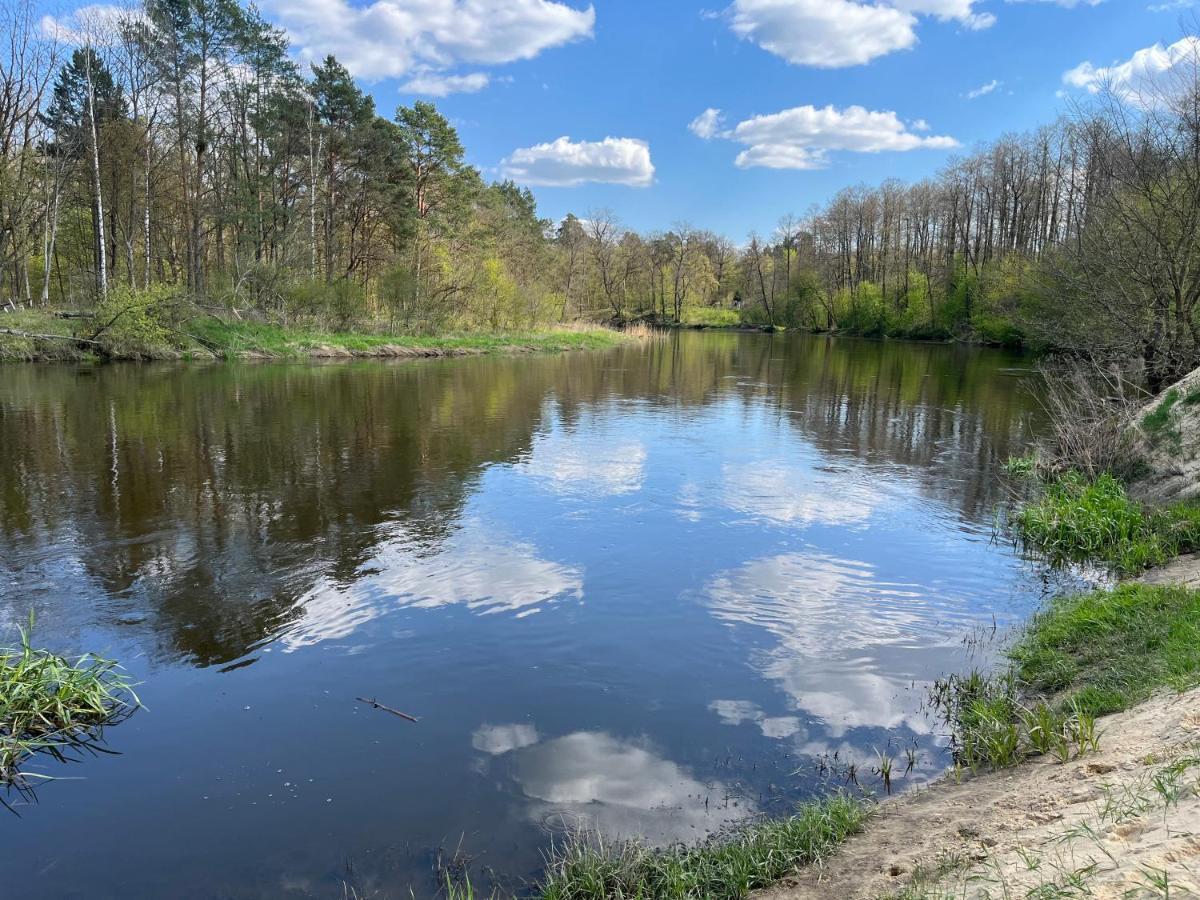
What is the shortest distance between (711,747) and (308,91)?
40836mm

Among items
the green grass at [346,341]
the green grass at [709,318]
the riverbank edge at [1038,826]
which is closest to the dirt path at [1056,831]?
the riverbank edge at [1038,826]

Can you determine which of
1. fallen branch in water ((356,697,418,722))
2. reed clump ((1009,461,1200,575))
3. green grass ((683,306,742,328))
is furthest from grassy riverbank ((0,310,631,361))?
green grass ((683,306,742,328))

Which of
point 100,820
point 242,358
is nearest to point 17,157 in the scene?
point 242,358

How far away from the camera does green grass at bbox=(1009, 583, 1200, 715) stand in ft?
16.9

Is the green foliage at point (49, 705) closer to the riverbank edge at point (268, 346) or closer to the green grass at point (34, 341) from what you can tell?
the riverbank edge at point (268, 346)

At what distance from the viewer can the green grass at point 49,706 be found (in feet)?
16.5

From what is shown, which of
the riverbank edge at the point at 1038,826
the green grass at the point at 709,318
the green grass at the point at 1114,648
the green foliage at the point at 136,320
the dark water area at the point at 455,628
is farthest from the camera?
the green grass at the point at 709,318

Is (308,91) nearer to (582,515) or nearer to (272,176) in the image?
(272,176)

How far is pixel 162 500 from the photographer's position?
1101cm

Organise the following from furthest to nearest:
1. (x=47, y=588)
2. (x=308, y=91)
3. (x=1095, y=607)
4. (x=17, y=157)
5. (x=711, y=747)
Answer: (x=308, y=91)
(x=17, y=157)
(x=47, y=588)
(x=1095, y=607)
(x=711, y=747)

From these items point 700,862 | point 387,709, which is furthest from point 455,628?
Answer: point 700,862

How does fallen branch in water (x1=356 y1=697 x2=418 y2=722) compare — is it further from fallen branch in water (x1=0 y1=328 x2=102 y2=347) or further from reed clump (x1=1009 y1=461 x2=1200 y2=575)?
fallen branch in water (x1=0 y1=328 x2=102 y2=347)

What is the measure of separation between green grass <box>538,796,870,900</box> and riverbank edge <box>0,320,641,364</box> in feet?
98.1

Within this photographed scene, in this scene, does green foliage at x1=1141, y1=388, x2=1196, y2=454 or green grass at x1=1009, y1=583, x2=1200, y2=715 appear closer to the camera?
green grass at x1=1009, y1=583, x2=1200, y2=715
